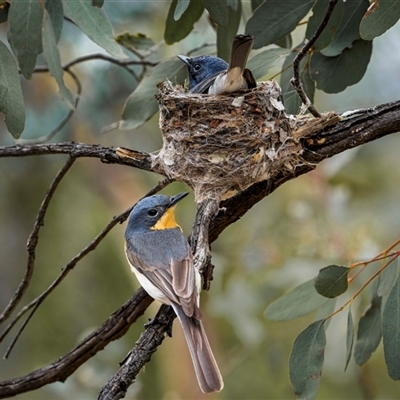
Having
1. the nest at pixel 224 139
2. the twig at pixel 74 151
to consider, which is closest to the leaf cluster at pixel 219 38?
the nest at pixel 224 139

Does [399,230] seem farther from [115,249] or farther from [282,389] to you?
[115,249]

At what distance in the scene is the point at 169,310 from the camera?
2.84m

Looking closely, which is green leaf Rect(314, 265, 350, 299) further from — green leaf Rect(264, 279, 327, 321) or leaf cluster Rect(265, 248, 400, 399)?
green leaf Rect(264, 279, 327, 321)

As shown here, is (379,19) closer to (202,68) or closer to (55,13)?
(55,13)

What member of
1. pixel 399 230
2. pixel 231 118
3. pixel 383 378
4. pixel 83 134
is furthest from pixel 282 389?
pixel 231 118

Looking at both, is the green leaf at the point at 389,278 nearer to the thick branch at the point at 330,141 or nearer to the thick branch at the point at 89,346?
the thick branch at the point at 330,141

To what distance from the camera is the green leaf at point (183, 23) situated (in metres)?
3.39

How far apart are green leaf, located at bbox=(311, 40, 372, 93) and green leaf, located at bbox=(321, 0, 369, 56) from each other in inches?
1.9

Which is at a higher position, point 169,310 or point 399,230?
point 399,230

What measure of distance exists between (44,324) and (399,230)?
10.9ft

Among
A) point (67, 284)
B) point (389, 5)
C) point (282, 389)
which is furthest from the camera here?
point (67, 284)

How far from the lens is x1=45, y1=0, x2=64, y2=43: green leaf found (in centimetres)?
291

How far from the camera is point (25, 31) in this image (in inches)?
104

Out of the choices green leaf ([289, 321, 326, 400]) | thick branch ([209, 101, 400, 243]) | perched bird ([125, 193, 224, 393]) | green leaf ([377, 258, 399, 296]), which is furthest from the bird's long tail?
green leaf ([377, 258, 399, 296])
